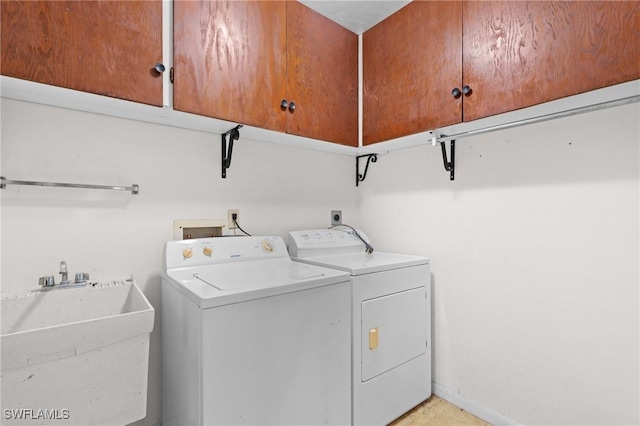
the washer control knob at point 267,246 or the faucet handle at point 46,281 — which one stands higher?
the washer control knob at point 267,246

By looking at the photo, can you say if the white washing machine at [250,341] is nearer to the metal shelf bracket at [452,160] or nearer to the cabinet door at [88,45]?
the cabinet door at [88,45]

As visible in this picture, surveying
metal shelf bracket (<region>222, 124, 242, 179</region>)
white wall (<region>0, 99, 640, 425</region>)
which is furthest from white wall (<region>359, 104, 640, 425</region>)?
metal shelf bracket (<region>222, 124, 242, 179</region>)

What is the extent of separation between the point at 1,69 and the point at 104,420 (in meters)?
1.15

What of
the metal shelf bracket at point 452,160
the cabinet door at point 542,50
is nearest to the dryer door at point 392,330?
the metal shelf bracket at point 452,160

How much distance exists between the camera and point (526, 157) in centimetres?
156

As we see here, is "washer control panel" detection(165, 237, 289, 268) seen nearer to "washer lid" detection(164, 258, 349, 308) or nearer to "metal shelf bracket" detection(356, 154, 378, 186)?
"washer lid" detection(164, 258, 349, 308)

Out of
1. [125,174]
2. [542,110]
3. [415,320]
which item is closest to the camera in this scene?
[542,110]

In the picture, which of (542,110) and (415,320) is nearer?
(542,110)

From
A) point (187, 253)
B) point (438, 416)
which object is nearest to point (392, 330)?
point (438, 416)

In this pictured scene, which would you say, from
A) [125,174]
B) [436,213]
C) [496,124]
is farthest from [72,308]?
[496,124]

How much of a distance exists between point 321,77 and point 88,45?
106 centimetres

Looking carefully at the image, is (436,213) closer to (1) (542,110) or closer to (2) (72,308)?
(1) (542,110)

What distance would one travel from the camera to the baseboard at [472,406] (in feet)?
5.36

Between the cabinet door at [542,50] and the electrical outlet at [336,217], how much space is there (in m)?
1.10
